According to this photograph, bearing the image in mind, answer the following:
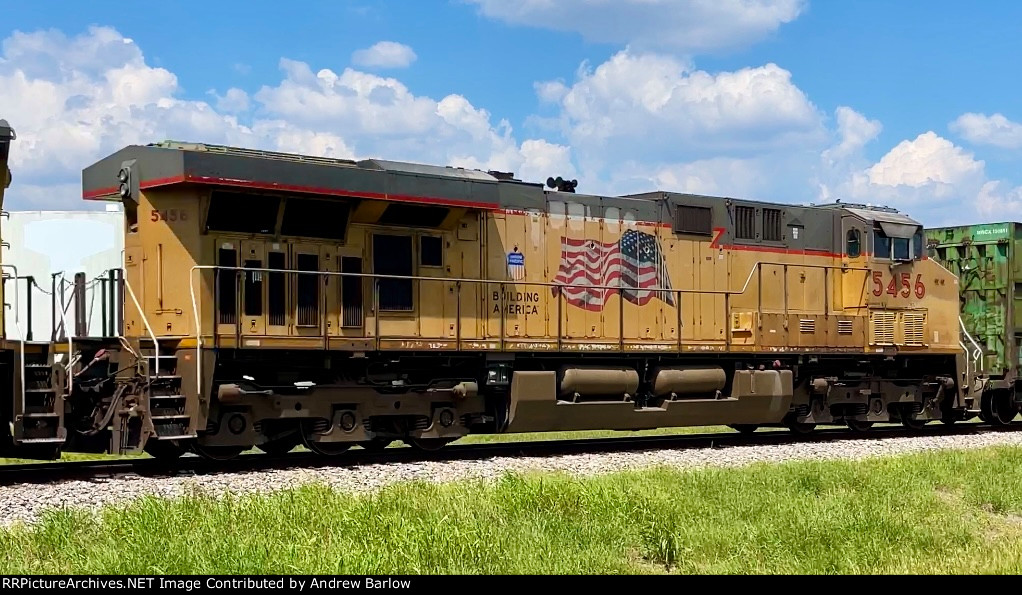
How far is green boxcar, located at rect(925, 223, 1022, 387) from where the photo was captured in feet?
64.9

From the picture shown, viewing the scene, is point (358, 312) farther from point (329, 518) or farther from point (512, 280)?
point (329, 518)

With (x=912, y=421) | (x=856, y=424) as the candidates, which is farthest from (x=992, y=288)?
(x=856, y=424)

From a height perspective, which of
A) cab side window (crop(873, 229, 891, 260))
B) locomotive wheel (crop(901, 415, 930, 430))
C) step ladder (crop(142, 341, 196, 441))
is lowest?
locomotive wheel (crop(901, 415, 930, 430))

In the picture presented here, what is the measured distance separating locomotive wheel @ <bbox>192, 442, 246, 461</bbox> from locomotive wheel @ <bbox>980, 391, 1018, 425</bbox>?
554 inches

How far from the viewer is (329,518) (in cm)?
744

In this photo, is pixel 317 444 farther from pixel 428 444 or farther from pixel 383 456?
pixel 428 444

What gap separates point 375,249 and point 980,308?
504 inches

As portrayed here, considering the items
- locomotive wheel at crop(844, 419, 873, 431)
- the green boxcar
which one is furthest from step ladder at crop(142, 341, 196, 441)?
the green boxcar

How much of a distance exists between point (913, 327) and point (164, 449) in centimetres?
1203

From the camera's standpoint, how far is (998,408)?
2034 centimetres

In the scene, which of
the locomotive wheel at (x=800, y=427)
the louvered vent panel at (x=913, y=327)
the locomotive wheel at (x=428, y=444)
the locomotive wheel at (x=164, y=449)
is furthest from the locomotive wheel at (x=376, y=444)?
the louvered vent panel at (x=913, y=327)

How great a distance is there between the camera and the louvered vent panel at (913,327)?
17766 millimetres

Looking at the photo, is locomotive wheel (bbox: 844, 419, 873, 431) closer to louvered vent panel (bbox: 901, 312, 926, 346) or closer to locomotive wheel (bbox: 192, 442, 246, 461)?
louvered vent panel (bbox: 901, 312, 926, 346)
